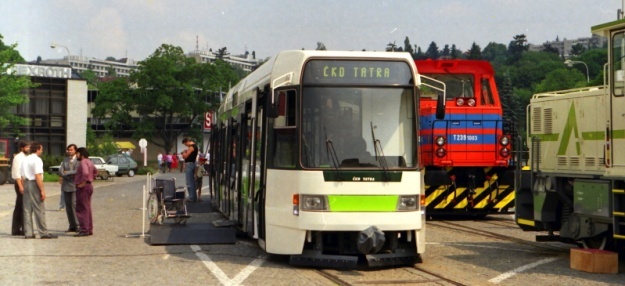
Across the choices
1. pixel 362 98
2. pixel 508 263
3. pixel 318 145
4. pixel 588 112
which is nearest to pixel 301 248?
pixel 318 145

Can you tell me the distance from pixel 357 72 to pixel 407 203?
2.06 meters

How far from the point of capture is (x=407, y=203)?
12.9 metres

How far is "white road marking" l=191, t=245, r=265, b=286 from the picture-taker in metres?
11.5

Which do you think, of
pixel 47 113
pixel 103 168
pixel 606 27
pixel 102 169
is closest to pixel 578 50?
pixel 47 113

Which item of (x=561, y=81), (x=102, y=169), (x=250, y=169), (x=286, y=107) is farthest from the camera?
(x=561, y=81)

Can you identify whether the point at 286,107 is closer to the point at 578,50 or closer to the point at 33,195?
the point at 33,195

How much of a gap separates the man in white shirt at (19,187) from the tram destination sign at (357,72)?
23.7 feet

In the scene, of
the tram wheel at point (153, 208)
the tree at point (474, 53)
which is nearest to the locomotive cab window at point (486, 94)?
the tram wheel at point (153, 208)

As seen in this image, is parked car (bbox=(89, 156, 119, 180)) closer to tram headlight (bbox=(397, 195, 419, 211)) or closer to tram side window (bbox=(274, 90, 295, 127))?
tram side window (bbox=(274, 90, 295, 127))

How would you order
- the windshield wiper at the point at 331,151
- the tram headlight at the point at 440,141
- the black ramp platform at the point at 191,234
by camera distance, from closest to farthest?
the windshield wiper at the point at 331,151 → the black ramp platform at the point at 191,234 → the tram headlight at the point at 440,141

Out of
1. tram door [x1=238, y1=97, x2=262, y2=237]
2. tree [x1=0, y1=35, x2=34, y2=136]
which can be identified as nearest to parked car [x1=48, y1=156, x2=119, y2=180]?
tree [x1=0, y1=35, x2=34, y2=136]

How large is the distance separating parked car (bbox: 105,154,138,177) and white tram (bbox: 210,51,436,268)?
48535mm

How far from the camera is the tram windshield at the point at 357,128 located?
1288cm

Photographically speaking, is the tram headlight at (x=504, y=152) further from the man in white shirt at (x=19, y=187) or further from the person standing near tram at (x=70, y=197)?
the man in white shirt at (x=19, y=187)
